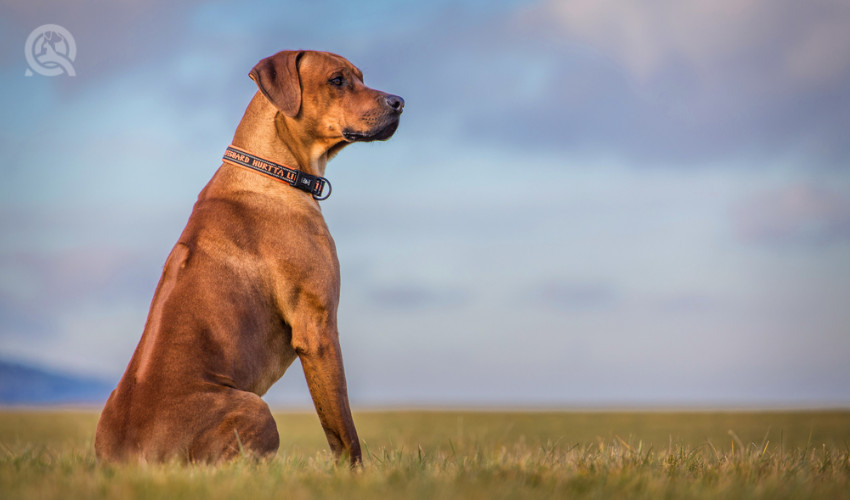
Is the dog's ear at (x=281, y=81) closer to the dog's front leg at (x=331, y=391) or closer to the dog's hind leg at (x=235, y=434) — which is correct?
the dog's front leg at (x=331, y=391)

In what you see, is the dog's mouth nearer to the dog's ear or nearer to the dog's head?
the dog's head

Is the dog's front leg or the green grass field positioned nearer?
the green grass field

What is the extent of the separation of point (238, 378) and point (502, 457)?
1.71 m

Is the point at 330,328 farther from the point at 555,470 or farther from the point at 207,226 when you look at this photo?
the point at 555,470

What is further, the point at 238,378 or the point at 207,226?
the point at 207,226

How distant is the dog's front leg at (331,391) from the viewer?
4805mm

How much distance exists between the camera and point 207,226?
5004 mm

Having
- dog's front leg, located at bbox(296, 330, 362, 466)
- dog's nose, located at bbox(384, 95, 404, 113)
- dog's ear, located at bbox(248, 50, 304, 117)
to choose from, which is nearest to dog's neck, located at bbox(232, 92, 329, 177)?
dog's ear, located at bbox(248, 50, 304, 117)

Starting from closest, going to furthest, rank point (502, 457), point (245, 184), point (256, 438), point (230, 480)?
point (230, 480) → point (256, 438) → point (502, 457) → point (245, 184)

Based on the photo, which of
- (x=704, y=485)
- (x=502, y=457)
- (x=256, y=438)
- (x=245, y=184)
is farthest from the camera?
(x=245, y=184)

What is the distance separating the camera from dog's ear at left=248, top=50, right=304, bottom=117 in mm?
5383

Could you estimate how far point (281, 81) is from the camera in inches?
214

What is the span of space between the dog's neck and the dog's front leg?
1383 mm

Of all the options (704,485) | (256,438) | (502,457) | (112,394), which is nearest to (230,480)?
(256,438)
